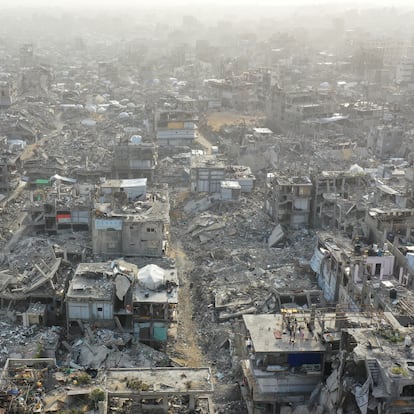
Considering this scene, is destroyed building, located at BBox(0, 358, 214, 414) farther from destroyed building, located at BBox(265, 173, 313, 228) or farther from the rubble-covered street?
destroyed building, located at BBox(265, 173, 313, 228)

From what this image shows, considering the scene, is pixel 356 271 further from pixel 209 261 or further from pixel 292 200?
pixel 292 200

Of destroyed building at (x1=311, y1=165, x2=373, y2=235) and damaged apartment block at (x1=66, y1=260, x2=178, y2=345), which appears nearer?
damaged apartment block at (x1=66, y1=260, x2=178, y2=345)

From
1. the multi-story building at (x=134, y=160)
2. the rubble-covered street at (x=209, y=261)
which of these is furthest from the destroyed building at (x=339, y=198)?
the multi-story building at (x=134, y=160)

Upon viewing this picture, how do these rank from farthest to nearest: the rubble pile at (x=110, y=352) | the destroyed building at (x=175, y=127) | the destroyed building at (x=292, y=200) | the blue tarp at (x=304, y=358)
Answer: the destroyed building at (x=175, y=127), the destroyed building at (x=292, y=200), the rubble pile at (x=110, y=352), the blue tarp at (x=304, y=358)

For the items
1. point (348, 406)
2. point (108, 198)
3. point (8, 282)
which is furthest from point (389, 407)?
point (108, 198)

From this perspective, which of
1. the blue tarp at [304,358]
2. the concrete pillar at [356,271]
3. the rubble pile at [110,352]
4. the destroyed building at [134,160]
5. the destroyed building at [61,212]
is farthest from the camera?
the destroyed building at [134,160]

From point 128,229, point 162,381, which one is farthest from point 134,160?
point 162,381

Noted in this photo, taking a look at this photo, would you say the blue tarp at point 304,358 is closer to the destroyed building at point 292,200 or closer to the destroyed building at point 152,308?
the destroyed building at point 152,308

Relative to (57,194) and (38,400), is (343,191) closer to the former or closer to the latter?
(57,194)

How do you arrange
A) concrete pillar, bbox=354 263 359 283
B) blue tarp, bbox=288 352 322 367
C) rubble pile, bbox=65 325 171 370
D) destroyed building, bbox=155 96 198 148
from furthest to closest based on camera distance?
destroyed building, bbox=155 96 198 148 → concrete pillar, bbox=354 263 359 283 → rubble pile, bbox=65 325 171 370 → blue tarp, bbox=288 352 322 367

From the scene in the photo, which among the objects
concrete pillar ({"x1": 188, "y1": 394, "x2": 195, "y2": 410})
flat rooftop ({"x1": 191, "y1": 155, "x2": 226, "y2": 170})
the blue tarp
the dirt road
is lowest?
the dirt road

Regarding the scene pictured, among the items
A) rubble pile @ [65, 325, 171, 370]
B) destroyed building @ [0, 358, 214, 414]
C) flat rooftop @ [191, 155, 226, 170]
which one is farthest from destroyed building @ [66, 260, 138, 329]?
flat rooftop @ [191, 155, 226, 170]
